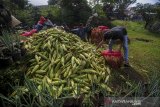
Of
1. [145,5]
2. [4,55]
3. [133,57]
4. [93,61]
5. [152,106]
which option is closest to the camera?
[152,106]

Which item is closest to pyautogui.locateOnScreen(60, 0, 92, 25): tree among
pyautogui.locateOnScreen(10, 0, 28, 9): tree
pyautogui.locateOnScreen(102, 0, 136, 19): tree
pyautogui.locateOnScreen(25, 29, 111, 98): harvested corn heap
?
pyautogui.locateOnScreen(102, 0, 136, 19): tree

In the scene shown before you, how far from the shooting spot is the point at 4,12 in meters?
11.5

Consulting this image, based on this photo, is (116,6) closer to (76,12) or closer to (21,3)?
(21,3)

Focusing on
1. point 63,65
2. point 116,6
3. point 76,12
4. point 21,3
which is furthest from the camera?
point 116,6

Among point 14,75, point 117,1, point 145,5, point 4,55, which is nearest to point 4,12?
point 4,55

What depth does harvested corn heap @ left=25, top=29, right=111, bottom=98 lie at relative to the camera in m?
7.32

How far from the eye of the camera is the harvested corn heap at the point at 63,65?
288 inches

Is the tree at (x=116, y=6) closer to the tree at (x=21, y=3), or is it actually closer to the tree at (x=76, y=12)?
the tree at (x=76, y=12)

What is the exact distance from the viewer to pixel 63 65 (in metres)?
8.09

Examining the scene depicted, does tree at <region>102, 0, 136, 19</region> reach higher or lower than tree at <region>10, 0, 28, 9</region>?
lower

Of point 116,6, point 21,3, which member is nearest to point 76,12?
point 21,3

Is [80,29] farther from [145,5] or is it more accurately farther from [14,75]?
[145,5]

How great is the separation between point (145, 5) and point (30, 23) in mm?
13548

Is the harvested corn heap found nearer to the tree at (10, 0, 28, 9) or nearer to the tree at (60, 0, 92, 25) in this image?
the tree at (60, 0, 92, 25)
